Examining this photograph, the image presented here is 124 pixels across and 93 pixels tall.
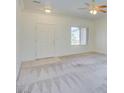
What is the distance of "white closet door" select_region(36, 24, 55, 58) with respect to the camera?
228 inches

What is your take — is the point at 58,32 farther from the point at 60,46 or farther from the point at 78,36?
the point at 78,36

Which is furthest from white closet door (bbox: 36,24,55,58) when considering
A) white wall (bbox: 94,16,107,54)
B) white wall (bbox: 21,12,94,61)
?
white wall (bbox: 94,16,107,54)

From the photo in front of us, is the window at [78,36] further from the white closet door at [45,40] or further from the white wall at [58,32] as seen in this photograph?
the white closet door at [45,40]

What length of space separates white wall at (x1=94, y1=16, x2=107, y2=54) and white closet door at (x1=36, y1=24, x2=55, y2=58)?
3.54 m

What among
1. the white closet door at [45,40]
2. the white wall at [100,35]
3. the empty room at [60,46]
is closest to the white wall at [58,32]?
the empty room at [60,46]

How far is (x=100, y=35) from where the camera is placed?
7652mm

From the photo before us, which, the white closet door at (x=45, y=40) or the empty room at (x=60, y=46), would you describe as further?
the white closet door at (x=45, y=40)

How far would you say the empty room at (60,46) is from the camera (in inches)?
108

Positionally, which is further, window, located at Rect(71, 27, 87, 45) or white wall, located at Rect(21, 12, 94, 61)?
window, located at Rect(71, 27, 87, 45)

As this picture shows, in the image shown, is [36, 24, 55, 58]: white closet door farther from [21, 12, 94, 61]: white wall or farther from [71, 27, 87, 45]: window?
[71, 27, 87, 45]: window
